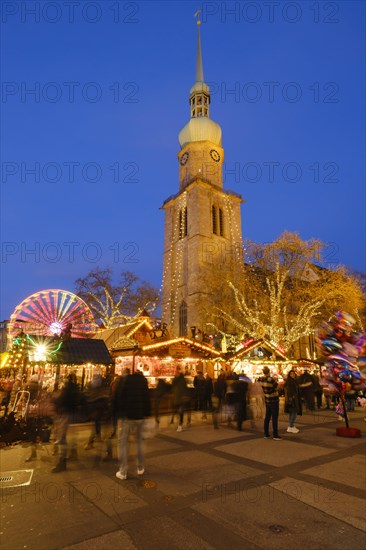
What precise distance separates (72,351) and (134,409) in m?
8.55

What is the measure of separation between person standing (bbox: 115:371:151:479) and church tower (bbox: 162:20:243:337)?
95.6 feet

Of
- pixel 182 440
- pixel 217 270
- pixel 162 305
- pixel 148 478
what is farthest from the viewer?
pixel 162 305

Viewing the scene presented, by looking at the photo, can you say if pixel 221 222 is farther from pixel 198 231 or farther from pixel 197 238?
pixel 197 238

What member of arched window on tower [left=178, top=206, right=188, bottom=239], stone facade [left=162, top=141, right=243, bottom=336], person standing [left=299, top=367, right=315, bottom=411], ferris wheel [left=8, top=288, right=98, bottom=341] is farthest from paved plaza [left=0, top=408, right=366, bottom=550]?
arched window on tower [left=178, top=206, right=188, bottom=239]

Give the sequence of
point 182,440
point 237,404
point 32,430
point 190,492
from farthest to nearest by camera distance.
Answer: point 237,404 < point 182,440 < point 32,430 < point 190,492

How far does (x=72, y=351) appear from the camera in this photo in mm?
13773

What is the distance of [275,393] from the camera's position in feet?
30.7

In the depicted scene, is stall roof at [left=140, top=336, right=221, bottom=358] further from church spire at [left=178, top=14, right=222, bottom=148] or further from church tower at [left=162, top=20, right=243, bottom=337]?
church spire at [left=178, top=14, right=222, bottom=148]

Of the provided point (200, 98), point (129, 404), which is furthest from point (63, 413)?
point (200, 98)

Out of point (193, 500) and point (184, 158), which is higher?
point (184, 158)

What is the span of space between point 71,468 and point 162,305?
129 ft

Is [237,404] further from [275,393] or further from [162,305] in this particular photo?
[162,305]

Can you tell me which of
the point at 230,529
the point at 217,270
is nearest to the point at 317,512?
the point at 230,529

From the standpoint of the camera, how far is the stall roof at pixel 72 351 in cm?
1238
